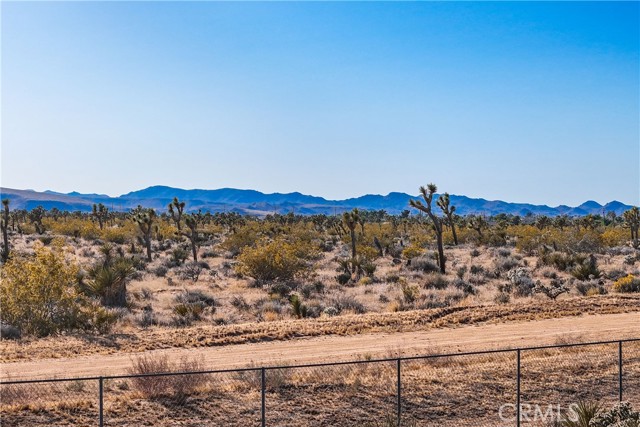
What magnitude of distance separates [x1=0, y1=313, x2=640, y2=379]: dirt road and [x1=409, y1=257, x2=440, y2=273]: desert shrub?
2020 centimetres

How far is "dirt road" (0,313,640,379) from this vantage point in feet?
61.5

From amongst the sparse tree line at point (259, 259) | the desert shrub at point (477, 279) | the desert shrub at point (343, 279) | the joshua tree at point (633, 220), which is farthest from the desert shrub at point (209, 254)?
the joshua tree at point (633, 220)

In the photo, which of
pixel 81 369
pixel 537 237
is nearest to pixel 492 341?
pixel 81 369

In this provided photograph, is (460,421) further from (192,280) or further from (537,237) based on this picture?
(537,237)

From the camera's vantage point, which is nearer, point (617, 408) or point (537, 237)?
point (617, 408)

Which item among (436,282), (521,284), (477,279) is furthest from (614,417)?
(477,279)

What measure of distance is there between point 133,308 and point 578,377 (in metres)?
20.9

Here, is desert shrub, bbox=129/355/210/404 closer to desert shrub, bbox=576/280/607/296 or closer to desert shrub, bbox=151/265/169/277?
desert shrub, bbox=576/280/607/296

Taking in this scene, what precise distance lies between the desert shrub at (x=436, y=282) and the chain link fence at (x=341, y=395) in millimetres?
19186

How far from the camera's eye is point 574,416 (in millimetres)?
13922

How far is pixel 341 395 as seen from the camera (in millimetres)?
16125

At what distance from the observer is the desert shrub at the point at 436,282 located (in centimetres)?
3838

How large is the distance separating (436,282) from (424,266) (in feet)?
30.2

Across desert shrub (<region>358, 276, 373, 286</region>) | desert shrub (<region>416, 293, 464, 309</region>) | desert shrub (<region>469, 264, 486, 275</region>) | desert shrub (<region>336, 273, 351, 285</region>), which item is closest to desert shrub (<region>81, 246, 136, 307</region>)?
desert shrub (<region>416, 293, 464, 309</region>)
